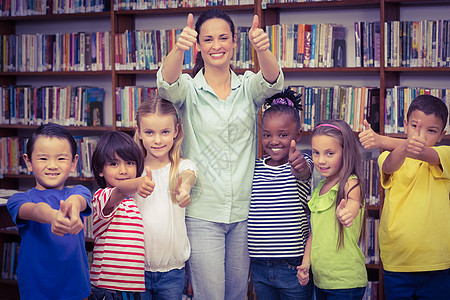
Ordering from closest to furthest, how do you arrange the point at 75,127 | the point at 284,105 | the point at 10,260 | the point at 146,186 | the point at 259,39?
the point at 146,186, the point at 259,39, the point at 284,105, the point at 75,127, the point at 10,260

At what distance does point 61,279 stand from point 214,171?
0.67 meters

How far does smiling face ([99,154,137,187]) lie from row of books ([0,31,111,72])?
76.1 inches

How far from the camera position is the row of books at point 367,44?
336 cm

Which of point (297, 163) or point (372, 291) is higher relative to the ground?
point (297, 163)

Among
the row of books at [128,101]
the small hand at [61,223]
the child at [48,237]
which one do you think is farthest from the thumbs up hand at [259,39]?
the row of books at [128,101]

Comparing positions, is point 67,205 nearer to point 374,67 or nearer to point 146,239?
point 146,239

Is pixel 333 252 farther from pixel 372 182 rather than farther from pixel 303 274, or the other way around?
pixel 372 182

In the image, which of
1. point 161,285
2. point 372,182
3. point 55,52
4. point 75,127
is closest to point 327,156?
point 161,285

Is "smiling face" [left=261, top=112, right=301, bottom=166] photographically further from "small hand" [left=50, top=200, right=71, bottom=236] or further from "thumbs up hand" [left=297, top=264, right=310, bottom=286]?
"small hand" [left=50, top=200, right=71, bottom=236]

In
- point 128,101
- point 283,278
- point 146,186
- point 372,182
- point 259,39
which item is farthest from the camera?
point 128,101

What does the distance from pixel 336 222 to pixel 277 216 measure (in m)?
0.22

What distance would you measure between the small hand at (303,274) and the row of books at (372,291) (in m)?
1.54

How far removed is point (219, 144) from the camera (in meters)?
2.13

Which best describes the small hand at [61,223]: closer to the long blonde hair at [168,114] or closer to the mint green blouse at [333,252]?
the long blonde hair at [168,114]
